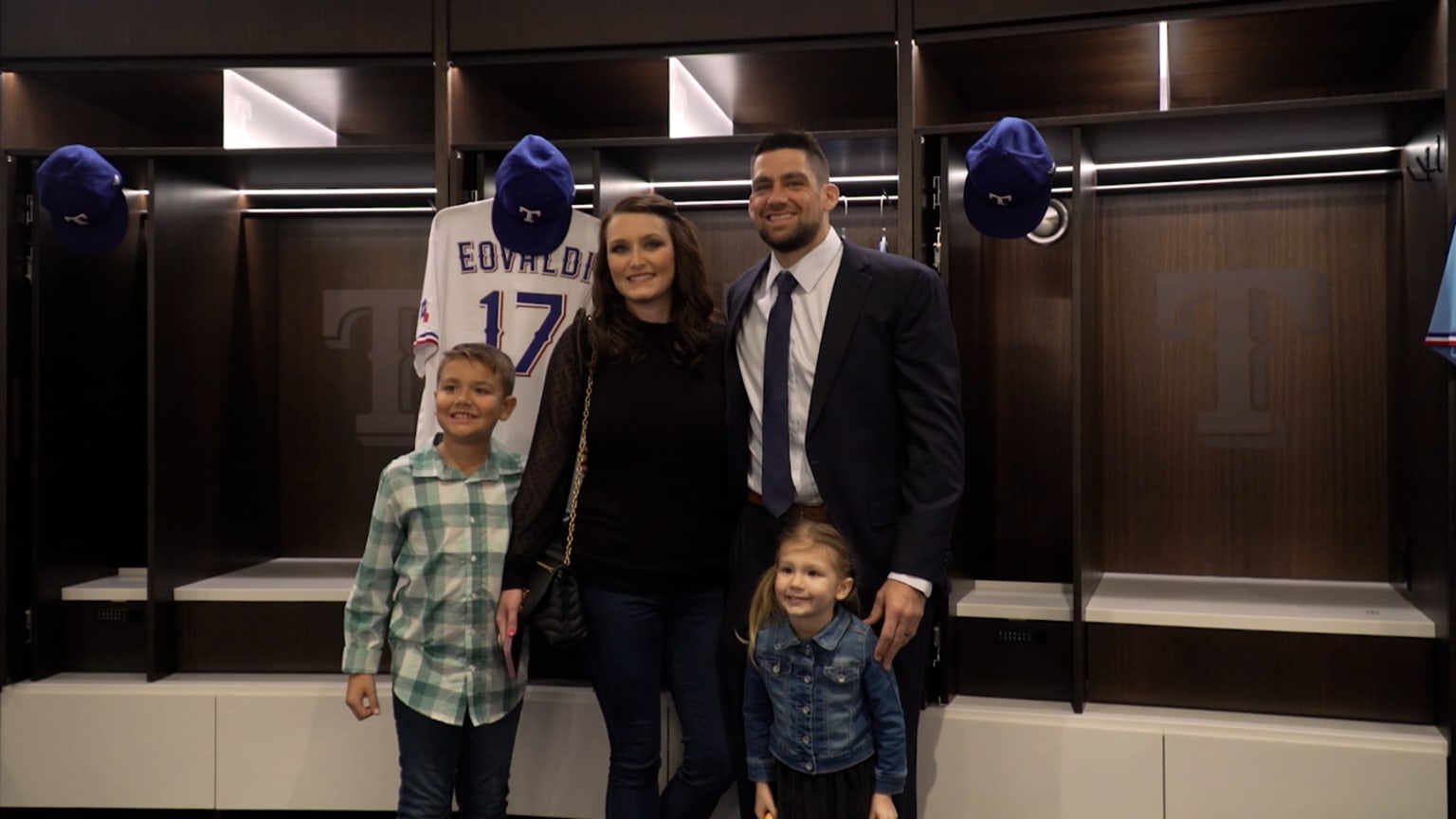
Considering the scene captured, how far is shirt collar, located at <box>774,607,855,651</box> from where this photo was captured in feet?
7.09

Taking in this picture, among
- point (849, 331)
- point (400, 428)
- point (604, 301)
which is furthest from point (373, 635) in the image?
point (400, 428)

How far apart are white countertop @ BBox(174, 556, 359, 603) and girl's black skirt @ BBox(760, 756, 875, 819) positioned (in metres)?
1.60

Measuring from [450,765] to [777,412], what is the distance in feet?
3.53

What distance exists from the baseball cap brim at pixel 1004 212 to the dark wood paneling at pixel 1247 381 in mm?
868

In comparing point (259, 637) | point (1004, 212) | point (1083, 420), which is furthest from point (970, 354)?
point (259, 637)

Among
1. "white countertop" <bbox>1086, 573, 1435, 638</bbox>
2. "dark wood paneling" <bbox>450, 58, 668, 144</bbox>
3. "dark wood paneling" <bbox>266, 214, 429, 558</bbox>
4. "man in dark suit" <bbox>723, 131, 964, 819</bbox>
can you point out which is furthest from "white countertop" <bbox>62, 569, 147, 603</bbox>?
"white countertop" <bbox>1086, 573, 1435, 638</bbox>

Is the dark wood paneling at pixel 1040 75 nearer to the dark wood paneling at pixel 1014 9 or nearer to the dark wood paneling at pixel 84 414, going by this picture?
the dark wood paneling at pixel 1014 9

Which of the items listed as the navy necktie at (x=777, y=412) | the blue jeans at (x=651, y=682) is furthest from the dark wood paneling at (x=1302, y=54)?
the blue jeans at (x=651, y=682)

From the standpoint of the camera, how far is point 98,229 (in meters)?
3.11

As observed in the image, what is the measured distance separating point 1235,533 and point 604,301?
2142 millimetres

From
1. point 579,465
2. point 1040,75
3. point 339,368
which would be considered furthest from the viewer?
point 339,368

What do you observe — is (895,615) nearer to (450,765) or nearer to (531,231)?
(450,765)

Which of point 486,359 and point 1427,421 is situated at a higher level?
point 486,359

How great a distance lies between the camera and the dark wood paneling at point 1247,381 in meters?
3.29
